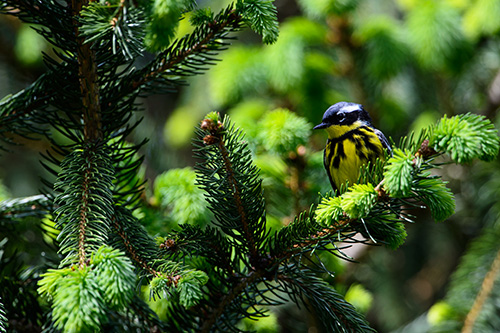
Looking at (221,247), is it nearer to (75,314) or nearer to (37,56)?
(75,314)

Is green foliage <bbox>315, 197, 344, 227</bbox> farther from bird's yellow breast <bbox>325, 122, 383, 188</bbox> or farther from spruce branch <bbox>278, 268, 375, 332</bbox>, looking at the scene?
bird's yellow breast <bbox>325, 122, 383, 188</bbox>

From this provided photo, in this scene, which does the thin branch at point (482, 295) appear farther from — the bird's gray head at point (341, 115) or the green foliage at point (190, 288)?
the green foliage at point (190, 288)

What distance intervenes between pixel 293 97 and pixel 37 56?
162 centimetres

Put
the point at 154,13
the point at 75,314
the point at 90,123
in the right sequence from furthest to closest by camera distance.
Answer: the point at 90,123 → the point at 154,13 → the point at 75,314

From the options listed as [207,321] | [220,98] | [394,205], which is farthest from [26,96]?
[220,98]

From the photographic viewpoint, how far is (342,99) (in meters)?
2.97

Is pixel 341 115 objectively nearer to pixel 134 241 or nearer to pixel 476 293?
pixel 476 293

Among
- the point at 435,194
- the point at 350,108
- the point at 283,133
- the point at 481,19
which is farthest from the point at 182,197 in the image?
the point at 481,19

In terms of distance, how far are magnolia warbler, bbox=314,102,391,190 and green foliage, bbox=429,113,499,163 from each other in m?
0.93

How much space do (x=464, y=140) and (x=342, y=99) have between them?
76.1 inches

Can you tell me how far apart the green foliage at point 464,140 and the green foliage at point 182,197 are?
0.86 m

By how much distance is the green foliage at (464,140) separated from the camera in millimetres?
1060

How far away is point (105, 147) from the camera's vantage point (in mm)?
1313

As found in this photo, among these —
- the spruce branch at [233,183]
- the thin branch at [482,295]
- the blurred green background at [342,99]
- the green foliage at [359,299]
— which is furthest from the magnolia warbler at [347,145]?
the spruce branch at [233,183]
